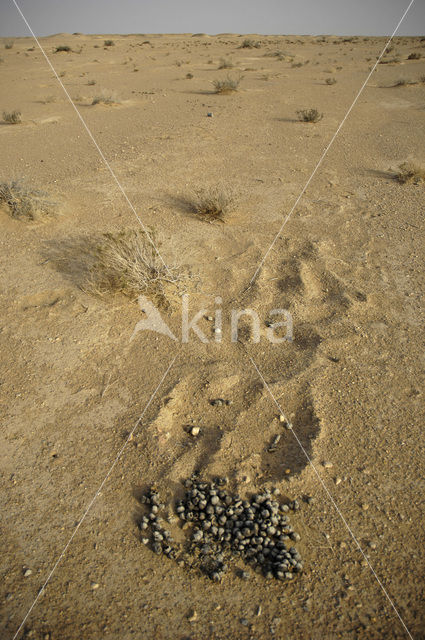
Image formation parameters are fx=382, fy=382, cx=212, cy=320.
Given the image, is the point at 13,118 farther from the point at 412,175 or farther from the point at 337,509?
the point at 337,509

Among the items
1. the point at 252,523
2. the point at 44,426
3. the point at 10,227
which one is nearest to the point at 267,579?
the point at 252,523

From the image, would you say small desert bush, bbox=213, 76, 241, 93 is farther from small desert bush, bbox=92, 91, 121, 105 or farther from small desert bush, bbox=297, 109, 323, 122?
small desert bush, bbox=297, 109, 323, 122

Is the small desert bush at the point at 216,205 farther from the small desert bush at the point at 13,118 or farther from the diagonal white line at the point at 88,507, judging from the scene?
the small desert bush at the point at 13,118

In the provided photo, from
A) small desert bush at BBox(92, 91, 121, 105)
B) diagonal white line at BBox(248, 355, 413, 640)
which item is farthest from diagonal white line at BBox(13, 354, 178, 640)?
small desert bush at BBox(92, 91, 121, 105)

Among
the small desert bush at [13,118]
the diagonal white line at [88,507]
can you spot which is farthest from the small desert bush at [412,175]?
the small desert bush at [13,118]

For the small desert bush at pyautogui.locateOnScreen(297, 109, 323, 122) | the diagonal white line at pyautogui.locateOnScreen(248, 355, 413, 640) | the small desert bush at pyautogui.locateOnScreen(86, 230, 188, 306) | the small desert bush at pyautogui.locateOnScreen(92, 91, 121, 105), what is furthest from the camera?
the small desert bush at pyautogui.locateOnScreen(92, 91, 121, 105)

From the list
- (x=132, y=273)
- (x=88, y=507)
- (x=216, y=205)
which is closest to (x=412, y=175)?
(x=216, y=205)

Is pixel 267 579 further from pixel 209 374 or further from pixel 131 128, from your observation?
pixel 131 128
